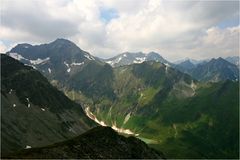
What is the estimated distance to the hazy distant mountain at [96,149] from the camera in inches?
4488

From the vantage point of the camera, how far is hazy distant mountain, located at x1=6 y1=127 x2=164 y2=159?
374 feet

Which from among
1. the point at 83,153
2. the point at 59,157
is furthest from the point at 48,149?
the point at 83,153

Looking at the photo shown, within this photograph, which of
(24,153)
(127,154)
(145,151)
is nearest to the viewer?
(24,153)

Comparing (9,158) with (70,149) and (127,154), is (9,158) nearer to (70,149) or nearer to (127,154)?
(70,149)

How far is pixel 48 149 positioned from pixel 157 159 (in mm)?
55482

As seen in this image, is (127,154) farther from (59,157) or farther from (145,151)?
(59,157)

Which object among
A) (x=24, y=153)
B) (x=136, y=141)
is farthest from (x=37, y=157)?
(x=136, y=141)

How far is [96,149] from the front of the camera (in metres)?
134

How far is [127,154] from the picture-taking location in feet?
477

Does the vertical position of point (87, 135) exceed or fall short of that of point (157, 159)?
it exceeds it

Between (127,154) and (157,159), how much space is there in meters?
17.4

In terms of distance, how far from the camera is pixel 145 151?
155 metres

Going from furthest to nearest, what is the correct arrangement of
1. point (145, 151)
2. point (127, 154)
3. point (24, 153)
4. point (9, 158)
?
point (145, 151)
point (127, 154)
point (24, 153)
point (9, 158)

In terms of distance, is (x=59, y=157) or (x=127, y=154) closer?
(x=59, y=157)
